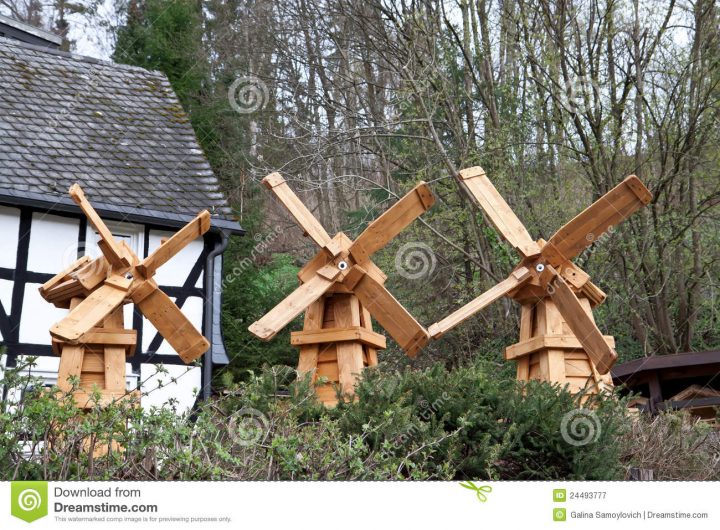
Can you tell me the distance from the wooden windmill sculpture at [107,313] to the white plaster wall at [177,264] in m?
3.98

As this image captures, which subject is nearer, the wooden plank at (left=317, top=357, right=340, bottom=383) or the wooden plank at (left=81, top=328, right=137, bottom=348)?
the wooden plank at (left=81, top=328, right=137, bottom=348)

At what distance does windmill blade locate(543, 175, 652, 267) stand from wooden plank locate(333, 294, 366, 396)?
212 cm

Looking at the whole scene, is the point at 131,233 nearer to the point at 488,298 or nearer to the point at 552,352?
the point at 488,298

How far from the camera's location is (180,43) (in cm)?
2161

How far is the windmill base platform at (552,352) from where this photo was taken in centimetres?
988

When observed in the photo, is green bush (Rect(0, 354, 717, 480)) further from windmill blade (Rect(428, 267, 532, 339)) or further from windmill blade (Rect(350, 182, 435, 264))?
windmill blade (Rect(350, 182, 435, 264))

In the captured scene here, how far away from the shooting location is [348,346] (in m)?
10.1

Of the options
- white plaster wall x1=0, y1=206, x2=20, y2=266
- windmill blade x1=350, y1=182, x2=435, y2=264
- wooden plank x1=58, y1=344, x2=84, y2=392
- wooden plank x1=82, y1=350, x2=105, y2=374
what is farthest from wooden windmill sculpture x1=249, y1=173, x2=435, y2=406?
white plaster wall x1=0, y1=206, x2=20, y2=266

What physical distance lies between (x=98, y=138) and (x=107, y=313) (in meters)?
7.30

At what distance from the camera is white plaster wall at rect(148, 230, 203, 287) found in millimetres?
13695

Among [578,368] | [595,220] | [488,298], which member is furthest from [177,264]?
[595,220]

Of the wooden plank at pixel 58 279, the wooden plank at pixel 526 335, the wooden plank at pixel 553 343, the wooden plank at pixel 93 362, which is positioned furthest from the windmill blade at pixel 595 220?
the wooden plank at pixel 58 279

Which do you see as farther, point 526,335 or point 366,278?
point 526,335

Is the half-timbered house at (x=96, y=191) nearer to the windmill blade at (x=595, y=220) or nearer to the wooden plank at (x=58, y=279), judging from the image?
the wooden plank at (x=58, y=279)
